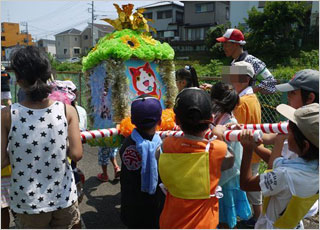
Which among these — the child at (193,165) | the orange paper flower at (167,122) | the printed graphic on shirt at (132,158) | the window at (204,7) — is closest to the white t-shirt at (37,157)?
the printed graphic on shirt at (132,158)

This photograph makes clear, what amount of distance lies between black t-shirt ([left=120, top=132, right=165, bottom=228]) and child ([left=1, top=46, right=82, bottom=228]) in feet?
1.64

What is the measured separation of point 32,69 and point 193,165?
3.86ft

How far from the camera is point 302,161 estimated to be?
5.44 ft

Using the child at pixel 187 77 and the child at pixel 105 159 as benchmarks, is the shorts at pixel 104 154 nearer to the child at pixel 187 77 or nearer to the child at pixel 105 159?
the child at pixel 105 159

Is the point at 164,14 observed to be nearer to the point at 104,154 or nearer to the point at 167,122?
the point at 104,154

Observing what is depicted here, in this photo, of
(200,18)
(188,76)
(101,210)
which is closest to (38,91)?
(188,76)

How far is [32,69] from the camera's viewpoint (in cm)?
181

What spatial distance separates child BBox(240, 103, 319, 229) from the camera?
160 cm

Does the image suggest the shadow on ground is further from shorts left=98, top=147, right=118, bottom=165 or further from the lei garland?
the lei garland

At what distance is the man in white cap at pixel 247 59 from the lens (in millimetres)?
3527

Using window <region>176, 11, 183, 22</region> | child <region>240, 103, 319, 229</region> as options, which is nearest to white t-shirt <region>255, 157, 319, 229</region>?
child <region>240, 103, 319, 229</region>

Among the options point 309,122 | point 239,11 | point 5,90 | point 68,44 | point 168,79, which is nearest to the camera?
point 309,122

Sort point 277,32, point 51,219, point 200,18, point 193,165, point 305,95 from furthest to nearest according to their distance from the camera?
point 200,18
point 277,32
point 305,95
point 51,219
point 193,165

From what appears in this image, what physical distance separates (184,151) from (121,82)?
1759 mm
